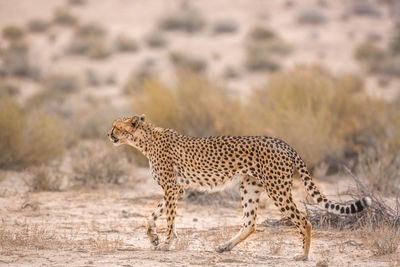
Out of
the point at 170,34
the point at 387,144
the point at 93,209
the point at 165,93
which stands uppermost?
the point at 170,34

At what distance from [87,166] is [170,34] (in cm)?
1906

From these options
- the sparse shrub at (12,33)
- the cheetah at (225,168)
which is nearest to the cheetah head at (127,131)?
the cheetah at (225,168)

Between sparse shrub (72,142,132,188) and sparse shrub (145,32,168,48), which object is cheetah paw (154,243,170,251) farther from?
sparse shrub (145,32,168,48)

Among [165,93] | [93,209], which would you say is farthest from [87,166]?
[165,93]

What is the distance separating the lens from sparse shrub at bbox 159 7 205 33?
27984mm

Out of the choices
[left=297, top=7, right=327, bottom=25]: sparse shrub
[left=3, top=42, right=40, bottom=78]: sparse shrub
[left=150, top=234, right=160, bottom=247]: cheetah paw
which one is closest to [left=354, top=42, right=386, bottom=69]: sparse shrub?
[left=297, top=7, right=327, bottom=25]: sparse shrub

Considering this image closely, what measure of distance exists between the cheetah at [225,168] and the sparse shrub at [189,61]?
1509cm

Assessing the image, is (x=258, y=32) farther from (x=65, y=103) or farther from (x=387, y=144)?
(x=387, y=144)

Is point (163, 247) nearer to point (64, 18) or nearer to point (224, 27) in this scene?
point (224, 27)

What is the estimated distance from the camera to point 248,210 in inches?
235

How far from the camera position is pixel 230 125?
35.3ft

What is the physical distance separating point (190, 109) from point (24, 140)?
2.91 metres

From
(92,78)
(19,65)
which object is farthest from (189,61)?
(19,65)

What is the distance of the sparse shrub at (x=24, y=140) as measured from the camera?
9.89 metres
